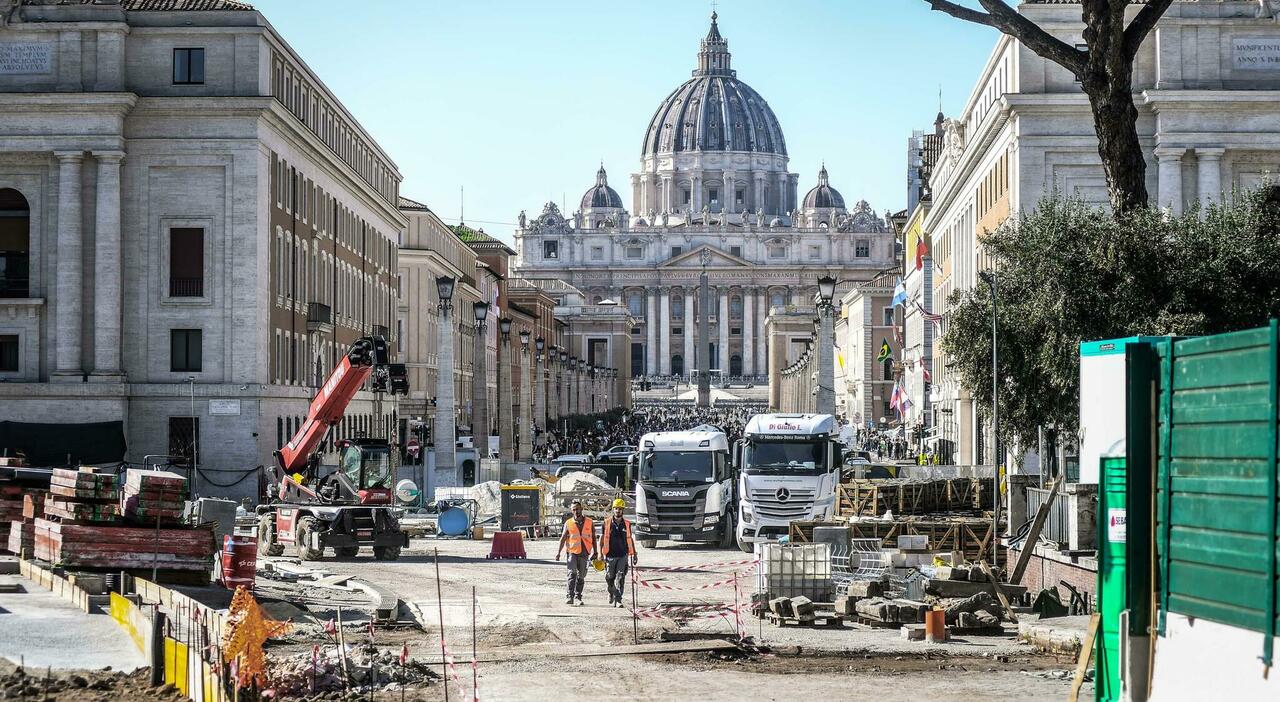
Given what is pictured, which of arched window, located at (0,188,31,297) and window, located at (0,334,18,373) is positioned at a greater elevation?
arched window, located at (0,188,31,297)

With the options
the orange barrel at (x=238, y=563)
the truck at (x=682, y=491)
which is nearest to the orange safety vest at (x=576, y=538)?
the orange barrel at (x=238, y=563)

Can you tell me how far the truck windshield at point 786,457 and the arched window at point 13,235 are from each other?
22672mm

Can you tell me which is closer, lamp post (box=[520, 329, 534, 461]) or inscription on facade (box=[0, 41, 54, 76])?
inscription on facade (box=[0, 41, 54, 76])

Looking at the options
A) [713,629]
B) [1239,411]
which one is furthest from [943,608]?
[1239,411]

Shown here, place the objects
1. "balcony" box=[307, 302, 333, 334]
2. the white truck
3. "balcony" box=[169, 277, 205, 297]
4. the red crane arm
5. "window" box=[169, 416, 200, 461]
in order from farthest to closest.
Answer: "balcony" box=[307, 302, 333, 334], "balcony" box=[169, 277, 205, 297], "window" box=[169, 416, 200, 461], the white truck, the red crane arm

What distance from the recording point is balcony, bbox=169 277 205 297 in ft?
158

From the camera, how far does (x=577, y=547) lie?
24.7 metres

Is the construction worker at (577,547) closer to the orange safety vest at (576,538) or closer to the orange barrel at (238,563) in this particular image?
the orange safety vest at (576,538)

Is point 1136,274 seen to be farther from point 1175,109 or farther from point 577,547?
point 1175,109

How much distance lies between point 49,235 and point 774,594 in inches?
1195

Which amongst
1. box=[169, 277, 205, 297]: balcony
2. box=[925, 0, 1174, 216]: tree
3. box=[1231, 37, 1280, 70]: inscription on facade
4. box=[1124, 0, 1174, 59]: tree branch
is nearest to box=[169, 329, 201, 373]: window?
box=[169, 277, 205, 297]: balcony

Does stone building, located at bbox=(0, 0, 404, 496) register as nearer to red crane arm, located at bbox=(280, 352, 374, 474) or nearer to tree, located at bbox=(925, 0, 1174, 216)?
red crane arm, located at bbox=(280, 352, 374, 474)

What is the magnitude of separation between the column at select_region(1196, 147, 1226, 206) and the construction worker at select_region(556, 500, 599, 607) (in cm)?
2742

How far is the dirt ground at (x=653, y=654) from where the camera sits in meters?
16.8
